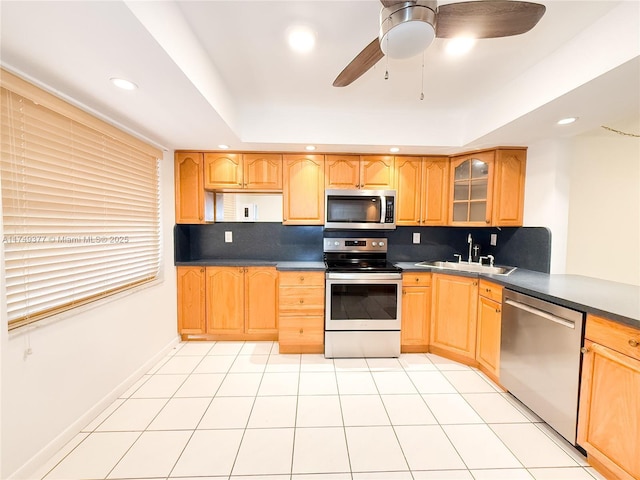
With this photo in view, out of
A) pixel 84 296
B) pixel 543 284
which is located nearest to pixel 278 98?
pixel 84 296

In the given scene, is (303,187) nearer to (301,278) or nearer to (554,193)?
(301,278)

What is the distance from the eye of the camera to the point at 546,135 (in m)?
2.30

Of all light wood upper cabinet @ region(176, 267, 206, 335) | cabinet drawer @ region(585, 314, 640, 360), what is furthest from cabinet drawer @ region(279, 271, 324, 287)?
cabinet drawer @ region(585, 314, 640, 360)

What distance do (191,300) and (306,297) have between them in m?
1.30

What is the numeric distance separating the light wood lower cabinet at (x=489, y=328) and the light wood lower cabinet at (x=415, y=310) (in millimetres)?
467

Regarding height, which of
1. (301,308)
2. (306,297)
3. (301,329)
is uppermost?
(306,297)

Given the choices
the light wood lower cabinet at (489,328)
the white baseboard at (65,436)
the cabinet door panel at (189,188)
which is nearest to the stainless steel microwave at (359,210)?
the light wood lower cabinet at (489,328)

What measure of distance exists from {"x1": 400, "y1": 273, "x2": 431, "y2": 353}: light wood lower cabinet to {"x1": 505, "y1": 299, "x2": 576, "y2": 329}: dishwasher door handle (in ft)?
2.48

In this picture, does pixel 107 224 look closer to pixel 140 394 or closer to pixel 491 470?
pixel 140 394

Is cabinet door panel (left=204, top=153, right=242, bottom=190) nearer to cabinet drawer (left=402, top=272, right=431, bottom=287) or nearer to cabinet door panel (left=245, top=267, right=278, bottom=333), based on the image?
cabinet door panel (left=245, top=267, right=278, bottom=333)

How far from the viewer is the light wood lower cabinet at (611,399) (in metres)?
1.29

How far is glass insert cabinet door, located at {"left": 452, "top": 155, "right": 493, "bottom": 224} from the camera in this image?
2.74 m

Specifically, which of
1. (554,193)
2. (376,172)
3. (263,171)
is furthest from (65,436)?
(554,193)

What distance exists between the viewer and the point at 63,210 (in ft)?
5.31
